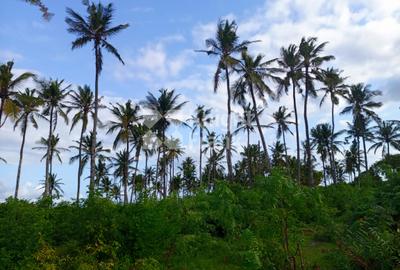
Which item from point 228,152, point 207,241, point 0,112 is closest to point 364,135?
point 228,152

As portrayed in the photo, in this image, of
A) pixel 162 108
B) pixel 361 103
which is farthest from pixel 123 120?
pixel 361 103

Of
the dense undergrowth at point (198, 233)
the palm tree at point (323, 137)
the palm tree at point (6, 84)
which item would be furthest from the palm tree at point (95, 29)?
the palm tree at point (323, 137)

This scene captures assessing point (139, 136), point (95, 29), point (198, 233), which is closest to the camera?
point (198, 233)

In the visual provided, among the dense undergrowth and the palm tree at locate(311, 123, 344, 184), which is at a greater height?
the palm tree at locate(311, 123, 344, 184)

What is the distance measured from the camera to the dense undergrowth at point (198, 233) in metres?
6.76

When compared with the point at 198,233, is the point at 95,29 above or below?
above

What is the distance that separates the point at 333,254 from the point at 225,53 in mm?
25444

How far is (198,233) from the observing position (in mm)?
9867

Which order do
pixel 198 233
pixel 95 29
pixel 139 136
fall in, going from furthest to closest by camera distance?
pixel 139 136
pixel 95 29
pixel 198 233

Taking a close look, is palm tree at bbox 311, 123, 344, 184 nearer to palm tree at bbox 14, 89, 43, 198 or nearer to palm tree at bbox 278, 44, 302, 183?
palm tree at bbox 278, 44, 302, 183

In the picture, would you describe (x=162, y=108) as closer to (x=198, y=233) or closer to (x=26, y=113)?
(x=26, y=113)

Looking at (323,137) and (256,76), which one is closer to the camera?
(256,76)

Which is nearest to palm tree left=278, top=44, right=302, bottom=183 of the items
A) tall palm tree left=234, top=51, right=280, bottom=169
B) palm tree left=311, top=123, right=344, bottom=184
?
tall palm tree left=234, top=51, right=280, bottom=169

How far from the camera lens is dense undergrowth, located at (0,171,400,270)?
6757mm
